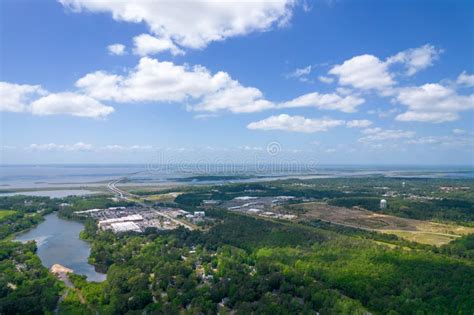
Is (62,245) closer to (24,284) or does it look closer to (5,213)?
(24,284)

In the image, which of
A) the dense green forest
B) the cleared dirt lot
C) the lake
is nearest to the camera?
the dense green forest

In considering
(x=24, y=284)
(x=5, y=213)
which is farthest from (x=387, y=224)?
(x=5, y=213)

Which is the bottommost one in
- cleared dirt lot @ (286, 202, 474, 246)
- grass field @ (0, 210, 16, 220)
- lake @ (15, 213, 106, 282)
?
lake @ (15, 213, 106, 282)

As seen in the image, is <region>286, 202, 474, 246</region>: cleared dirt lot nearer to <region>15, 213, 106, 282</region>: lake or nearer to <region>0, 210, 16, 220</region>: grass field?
<region>15, 213, 106, 282</region>: lake

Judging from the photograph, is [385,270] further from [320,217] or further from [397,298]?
[320,217]

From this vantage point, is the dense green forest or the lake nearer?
the dense green forest

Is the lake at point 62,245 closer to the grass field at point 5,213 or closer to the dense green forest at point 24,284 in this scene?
the dense green forest at point 24,284

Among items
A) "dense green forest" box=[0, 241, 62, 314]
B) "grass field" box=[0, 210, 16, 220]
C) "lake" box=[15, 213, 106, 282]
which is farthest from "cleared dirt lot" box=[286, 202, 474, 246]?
"grass field" box=[0, 210, 16, 220]
